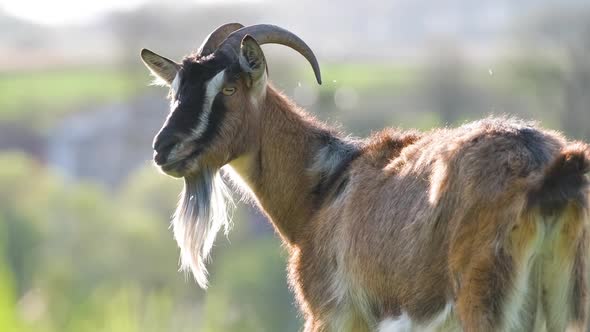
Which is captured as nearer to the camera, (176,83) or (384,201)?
(384,201)

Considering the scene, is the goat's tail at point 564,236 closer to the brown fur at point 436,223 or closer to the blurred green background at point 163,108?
the brown fur at point 436,223

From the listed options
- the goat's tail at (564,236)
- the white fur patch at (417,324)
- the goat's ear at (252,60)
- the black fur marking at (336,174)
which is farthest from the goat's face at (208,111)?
the goat's tail at (564,236)

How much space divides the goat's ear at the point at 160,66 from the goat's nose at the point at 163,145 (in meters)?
0.84

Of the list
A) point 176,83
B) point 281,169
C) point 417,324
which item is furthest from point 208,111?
point 417,324

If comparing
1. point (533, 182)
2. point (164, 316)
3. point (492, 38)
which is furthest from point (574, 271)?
point (492, 38)

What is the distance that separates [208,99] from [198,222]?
2.95 ft

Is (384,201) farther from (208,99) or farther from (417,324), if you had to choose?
(208,99)

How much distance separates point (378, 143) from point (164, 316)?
5.10m

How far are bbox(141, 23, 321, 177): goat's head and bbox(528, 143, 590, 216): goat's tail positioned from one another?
7.72 feet

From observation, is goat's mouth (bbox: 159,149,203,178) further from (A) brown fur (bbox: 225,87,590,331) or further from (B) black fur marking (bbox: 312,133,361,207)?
(B) black fur marking (bbox: 312,133,361,207)

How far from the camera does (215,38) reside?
8.10 meters

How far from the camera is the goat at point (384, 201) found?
19.3 feet

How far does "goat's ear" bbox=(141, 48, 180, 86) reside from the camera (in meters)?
8.02

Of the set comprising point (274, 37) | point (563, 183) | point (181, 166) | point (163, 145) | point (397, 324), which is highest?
point (563, 183)
